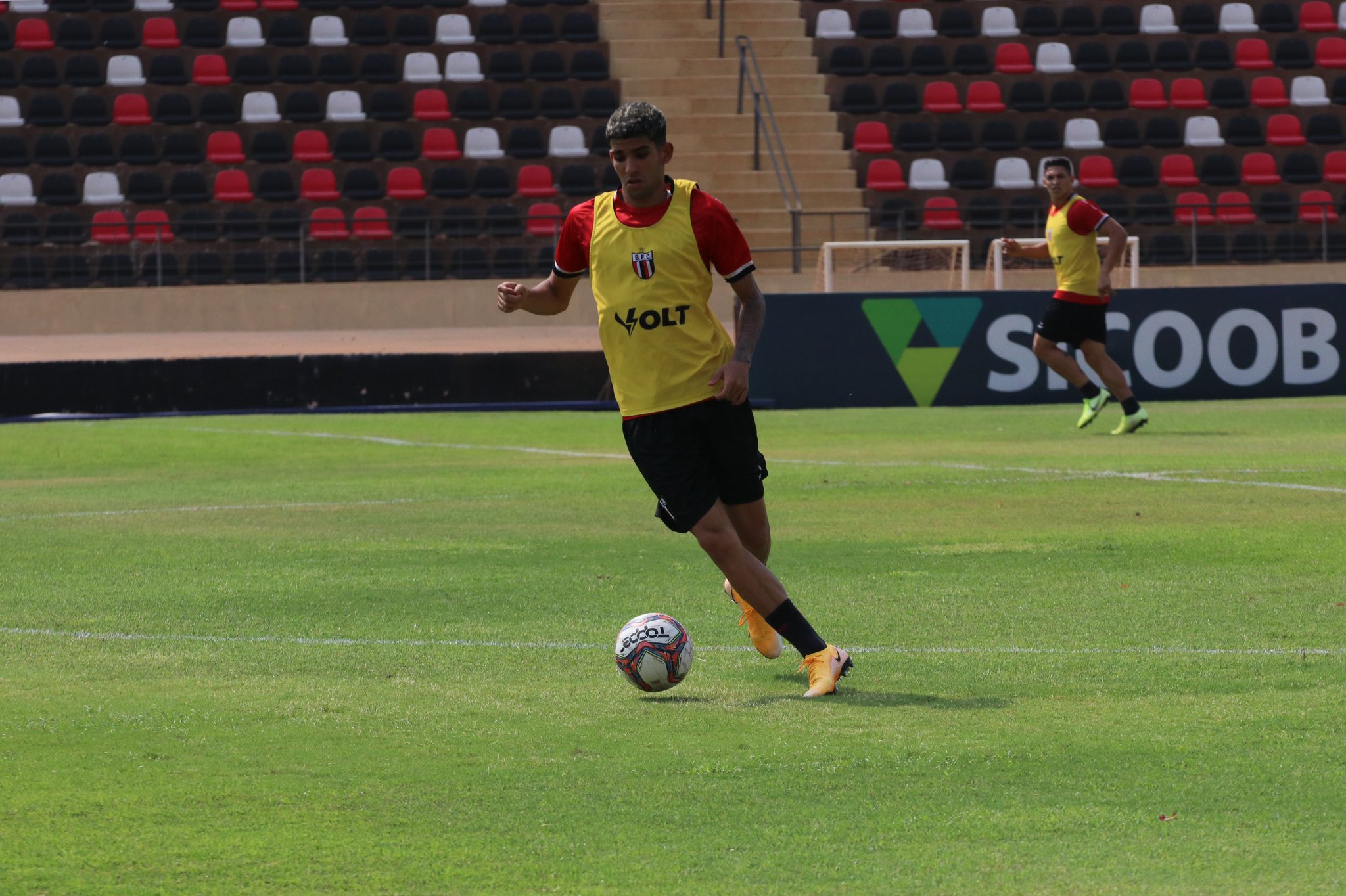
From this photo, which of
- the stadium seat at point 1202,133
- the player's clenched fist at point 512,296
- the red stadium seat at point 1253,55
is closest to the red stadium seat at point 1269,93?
the red stadium seat at point 1253,55

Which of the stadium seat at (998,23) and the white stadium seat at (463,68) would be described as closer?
the white stadium seat at (463,68)

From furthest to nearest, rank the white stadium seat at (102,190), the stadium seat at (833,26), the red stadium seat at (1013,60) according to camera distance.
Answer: the stadium seat at (833,26)
the red stadium seat at (1013,60)
the white stadium seat at (102,190)

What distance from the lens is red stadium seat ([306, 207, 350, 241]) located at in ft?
92.9

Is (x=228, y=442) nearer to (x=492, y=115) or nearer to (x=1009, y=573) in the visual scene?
(x=1009, y=573)

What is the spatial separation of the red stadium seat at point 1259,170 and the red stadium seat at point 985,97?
419 centimetres

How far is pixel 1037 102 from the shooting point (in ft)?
104

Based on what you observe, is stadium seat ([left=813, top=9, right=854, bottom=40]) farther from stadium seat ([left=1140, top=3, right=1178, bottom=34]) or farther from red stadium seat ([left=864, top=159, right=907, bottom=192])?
stadium seat ([left=1140, top=3, right=1178, bottom=34])

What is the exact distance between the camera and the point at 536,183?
29.9 meters

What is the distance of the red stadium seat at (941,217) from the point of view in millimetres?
29141

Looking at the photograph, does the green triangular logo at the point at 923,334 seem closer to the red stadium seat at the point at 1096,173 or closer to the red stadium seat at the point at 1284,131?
the red stadium seat at the point at 1096,173

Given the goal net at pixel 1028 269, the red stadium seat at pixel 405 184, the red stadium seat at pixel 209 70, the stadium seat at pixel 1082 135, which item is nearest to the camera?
the goal net at pixel 1028 269

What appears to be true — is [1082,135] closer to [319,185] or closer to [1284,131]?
[1284,131]

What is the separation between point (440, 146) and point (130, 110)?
5.18 meters

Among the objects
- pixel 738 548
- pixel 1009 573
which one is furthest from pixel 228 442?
pixel 738 548
